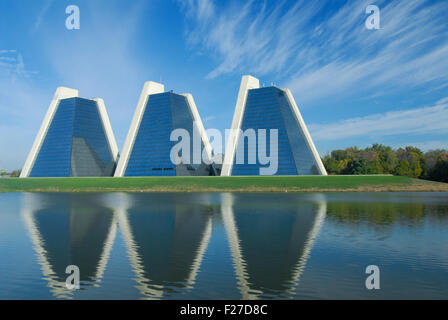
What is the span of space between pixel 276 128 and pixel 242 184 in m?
18.0

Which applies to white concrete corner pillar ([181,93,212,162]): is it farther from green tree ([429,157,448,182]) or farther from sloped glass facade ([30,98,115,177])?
green tree ([429,157,448,182])

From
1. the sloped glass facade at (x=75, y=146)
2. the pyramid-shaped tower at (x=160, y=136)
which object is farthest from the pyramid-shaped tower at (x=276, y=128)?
the sloped glass facade at (x=75, y=146)

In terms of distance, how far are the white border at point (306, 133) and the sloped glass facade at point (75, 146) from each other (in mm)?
45579

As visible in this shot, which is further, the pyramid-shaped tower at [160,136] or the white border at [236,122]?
the pyramid-shaped tower at [160,136]

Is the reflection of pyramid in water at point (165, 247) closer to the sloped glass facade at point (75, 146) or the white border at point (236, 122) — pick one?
the white border at point (236, 122)

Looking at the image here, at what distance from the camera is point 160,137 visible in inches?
3290

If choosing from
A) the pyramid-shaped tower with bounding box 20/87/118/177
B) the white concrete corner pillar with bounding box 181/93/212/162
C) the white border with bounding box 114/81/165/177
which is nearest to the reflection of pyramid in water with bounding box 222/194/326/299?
the white concrete corner pillar with bounding box 181/93/212/162

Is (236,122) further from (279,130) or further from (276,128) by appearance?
(279,130)

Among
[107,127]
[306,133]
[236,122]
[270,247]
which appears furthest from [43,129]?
[270,247]

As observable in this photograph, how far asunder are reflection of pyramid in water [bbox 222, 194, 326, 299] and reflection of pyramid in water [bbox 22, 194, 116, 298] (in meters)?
4.85

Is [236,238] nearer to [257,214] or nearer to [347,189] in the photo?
[257,214]

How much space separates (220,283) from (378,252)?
290 inches

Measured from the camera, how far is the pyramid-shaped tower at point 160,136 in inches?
3226
